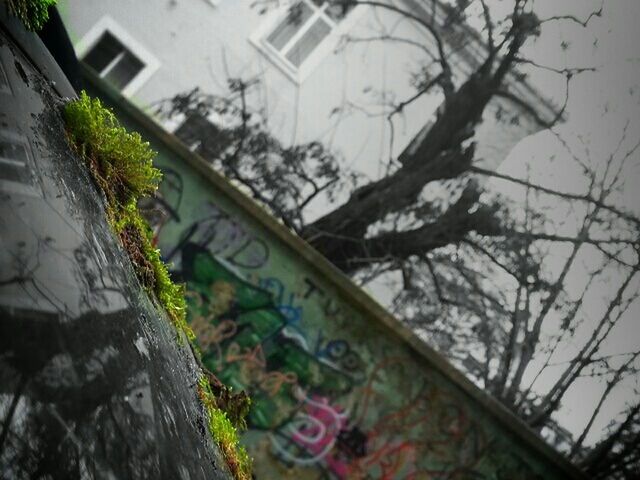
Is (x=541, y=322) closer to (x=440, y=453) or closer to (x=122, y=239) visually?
(x=440, y=453)

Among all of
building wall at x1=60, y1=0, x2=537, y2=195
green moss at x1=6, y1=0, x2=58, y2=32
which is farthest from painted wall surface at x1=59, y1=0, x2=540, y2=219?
green moss at x1=6, y1=0, x2=58, y2=32

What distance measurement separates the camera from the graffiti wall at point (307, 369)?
675cm

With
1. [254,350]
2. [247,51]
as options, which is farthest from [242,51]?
[254,350]

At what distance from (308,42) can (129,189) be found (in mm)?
10302

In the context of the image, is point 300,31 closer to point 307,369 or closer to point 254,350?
point 254,350

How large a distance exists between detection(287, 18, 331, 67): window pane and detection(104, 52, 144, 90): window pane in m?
3.27

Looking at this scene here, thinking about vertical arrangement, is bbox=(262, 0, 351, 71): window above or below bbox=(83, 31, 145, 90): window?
above

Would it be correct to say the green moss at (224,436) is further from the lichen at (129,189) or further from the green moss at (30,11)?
the green moss at (30,11)

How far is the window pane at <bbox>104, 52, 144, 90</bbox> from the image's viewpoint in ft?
38.5

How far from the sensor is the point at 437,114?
1034 centimetres

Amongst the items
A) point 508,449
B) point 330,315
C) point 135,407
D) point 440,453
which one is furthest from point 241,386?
point 135,407

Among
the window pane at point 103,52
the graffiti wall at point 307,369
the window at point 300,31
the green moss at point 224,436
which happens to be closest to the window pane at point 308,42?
the window at point 300,31

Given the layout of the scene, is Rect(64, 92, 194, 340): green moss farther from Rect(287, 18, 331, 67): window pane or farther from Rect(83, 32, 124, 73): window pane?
Rect(83, 32, 124, 73): window pane

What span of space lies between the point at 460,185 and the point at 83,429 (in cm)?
967
